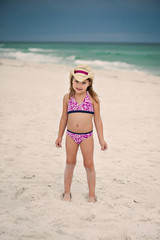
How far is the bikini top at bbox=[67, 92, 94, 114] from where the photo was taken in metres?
2.56

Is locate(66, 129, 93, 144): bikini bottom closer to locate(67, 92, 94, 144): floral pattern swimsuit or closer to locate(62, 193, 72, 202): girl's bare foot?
locate(67, 92, 94, 144): floral pattern swimsuit

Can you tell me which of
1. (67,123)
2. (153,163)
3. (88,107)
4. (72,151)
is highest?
(88,107)

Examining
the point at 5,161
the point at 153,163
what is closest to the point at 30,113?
the point at 5,161

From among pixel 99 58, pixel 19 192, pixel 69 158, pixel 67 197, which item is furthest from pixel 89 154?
pixel 99 58

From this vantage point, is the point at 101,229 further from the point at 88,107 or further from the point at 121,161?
the point at 121,161

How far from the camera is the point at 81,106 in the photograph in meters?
2.56

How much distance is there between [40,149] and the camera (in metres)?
4.48

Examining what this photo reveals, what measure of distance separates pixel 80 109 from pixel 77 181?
1.38 metres

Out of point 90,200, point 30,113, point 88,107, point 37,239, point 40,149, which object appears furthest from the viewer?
point 30,113

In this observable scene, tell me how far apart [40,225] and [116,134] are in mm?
3485

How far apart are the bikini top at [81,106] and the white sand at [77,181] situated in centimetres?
113

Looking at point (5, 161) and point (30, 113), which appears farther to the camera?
point (30, 113)

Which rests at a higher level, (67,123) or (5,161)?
(67,123)

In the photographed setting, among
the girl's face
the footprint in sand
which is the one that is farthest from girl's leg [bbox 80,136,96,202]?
the footprint in sand
